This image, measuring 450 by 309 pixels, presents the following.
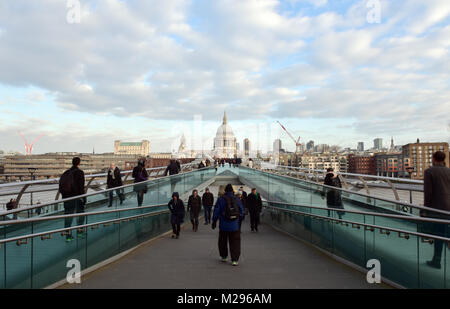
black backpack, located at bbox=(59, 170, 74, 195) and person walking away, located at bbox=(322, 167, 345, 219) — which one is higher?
black backpack, located at bbox=(59, 170, 74, 195)

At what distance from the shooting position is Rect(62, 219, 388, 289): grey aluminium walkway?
5.30 metres

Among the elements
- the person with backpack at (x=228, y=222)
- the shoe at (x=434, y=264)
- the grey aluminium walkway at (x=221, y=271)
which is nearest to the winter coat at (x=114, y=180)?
the grey aluminium walkway at (x=221, y=271)

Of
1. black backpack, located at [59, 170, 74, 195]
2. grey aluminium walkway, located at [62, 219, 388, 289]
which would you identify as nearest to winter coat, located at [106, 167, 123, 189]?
grey aluminium walkway, located at [62, 219, 388, 289]

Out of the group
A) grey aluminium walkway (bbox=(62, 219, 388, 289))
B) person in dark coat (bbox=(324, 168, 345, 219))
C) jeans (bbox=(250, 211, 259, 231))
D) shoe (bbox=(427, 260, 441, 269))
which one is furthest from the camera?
jeans (bbox=(250, 211, 259, 231))

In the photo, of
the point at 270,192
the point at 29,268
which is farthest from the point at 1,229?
the point at 270,192

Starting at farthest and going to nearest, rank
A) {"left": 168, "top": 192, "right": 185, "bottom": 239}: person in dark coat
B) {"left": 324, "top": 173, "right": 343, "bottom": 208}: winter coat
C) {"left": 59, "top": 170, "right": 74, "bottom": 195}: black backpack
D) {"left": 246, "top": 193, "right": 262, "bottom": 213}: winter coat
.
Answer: {"left": 246, "top": 193, "right": 262, "bottom": 213}: winter coat
{"left": 168, "top": 192, "right": 185, "bottom": 239}: person in dark coat
{"left": 324, "top": 173, "right": 343, "bottom": 208}: winter coat
{"left": 59, "top": 170, "right": 74, "bottom": 195}: black backpack

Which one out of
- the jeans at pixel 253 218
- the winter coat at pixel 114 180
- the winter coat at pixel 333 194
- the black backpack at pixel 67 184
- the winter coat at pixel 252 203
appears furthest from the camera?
the jeans at pixel 253 218

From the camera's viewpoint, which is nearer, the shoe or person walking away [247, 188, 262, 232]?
the shoe

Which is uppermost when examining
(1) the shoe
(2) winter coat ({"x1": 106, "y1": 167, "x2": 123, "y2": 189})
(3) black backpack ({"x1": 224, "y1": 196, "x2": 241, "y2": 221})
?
(2) winter coat ({"x1": 106, "y1": 167, "x2": 123, "y2": 189})

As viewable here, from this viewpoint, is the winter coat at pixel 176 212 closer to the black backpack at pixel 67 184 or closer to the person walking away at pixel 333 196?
the black backpack at pixel 67 184

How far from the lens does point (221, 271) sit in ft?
20.0

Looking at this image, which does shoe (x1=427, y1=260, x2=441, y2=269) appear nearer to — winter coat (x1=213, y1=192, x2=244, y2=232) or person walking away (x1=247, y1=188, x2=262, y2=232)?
winter coat (x1=213, y1=192, x2=244, y2=232)

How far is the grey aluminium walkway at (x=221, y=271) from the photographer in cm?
530
